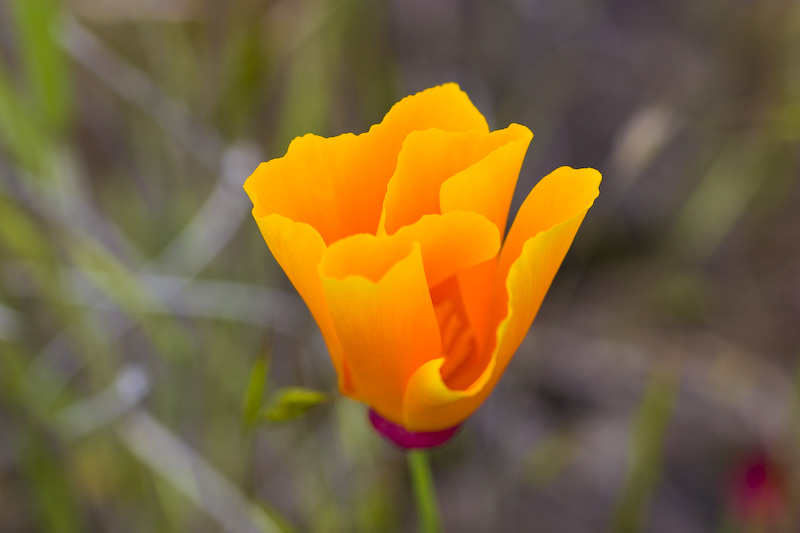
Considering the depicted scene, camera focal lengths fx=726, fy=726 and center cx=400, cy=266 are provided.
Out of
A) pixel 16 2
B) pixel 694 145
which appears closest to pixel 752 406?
pixel 694 145

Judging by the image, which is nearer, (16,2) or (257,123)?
(16,2)

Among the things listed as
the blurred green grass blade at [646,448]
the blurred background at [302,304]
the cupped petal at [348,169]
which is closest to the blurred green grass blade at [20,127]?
the blurred background at [302,304]

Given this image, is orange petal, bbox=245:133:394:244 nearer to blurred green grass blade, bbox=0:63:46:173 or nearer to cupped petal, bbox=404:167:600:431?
cupped petal, bbox=404:167:600:431

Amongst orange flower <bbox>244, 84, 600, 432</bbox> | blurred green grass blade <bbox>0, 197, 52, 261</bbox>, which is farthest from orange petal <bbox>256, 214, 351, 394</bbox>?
blurred green grass blade <bbox>0, 197, 52, 261</bbox>

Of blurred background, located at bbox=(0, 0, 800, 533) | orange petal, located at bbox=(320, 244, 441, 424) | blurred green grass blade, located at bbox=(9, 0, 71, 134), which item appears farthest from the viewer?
blurred background, located at bbox=(0, 0, 800, 533)

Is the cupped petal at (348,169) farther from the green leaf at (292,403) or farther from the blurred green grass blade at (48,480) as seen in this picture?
the blurred green grass blade at (48,480)

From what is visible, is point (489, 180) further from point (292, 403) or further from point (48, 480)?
point (48, 480)

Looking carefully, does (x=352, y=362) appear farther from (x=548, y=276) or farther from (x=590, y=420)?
(x=590, y=420)

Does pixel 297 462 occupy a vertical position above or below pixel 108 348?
below
